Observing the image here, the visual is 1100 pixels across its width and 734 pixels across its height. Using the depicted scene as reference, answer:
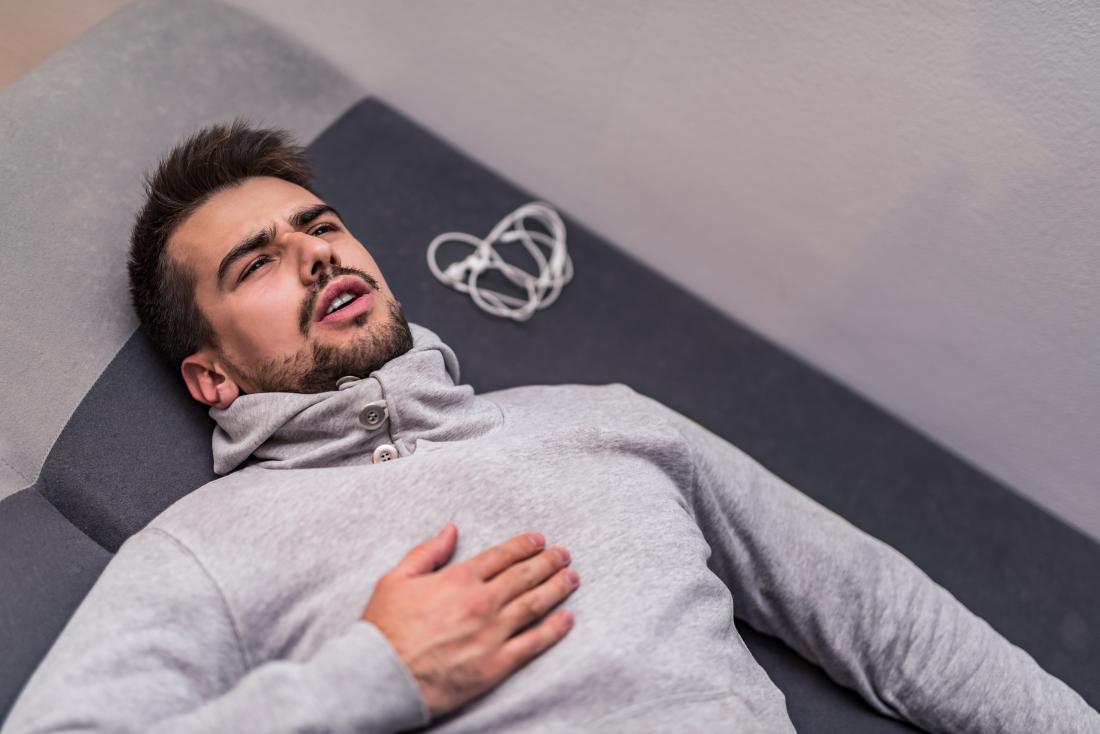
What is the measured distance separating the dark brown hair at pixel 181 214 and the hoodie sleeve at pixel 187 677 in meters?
0.38

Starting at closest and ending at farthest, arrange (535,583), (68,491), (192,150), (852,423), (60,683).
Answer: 1. (60,683)
2. (535,583)
3. (68,491)
4. (192,150)
5. (852,423)

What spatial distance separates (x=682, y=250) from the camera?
181cm

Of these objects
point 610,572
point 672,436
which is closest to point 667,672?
point 610,572

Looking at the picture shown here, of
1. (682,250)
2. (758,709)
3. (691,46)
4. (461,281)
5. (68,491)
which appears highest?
(691,46)

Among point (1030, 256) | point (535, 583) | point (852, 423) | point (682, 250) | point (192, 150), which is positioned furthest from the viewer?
point (682, 250)

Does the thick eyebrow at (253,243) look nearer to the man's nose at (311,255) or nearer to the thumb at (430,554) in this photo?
the man's nose at (311,255)

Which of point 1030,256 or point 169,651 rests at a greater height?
point 1030,256

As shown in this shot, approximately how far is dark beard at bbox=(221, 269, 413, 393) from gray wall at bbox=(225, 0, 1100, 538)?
0.70 metres

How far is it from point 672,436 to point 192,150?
0.82 m

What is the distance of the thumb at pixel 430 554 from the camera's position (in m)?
1.05

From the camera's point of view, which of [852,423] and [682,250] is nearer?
[852,423]

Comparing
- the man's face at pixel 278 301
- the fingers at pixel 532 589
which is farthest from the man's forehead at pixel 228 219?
the fingers at pixel 532 589

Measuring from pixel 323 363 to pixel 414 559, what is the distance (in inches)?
12.5

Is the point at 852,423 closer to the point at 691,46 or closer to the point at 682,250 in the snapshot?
the point at 682,250
